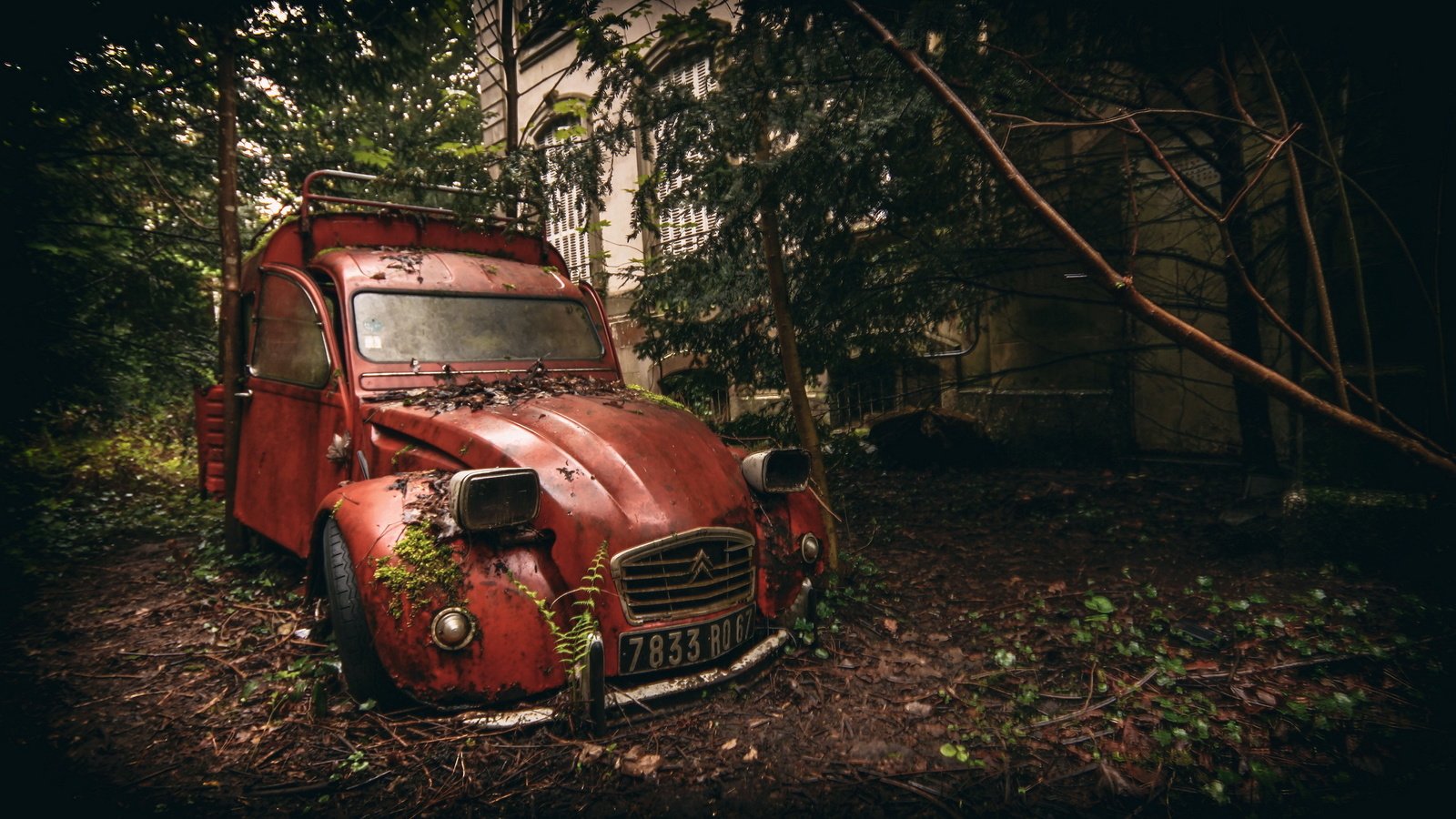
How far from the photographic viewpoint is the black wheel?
2.71 meters

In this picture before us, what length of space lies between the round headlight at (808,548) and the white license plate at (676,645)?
569mm

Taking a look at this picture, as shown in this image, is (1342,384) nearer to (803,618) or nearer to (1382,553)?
(803,618)

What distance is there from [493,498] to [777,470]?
4.69ft

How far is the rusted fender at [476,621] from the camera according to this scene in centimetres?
251

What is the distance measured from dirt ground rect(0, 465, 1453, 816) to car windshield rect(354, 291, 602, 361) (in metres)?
1.51

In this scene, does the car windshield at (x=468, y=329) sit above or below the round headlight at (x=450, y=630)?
above

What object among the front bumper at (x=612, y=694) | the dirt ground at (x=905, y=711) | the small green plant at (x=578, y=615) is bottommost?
the dirt ground at (x=905, y=711)

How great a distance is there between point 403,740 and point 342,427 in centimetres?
190

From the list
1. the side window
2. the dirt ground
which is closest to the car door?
the side window

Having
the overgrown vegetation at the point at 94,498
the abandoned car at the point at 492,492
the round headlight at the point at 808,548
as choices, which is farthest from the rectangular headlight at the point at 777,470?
the overgrown vegetation at the point at 94,498

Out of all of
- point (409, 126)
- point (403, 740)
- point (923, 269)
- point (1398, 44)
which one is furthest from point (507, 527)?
point (409, 126)

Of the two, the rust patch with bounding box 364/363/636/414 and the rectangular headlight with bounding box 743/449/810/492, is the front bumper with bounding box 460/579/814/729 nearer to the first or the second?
the rectangular headlight with bounding box 743/449/810/492

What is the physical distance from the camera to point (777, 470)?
347 cm

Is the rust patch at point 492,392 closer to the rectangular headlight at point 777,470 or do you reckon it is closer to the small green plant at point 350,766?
the rectangular headlight at point 777,470
